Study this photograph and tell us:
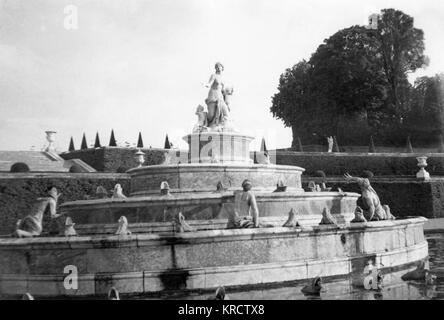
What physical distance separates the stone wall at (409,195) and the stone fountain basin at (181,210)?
22.4 metres

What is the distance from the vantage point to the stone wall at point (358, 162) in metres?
47.8

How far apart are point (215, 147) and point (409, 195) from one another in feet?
69.5

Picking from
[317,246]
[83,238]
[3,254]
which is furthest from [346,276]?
[3,254]

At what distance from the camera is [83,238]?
11.5m

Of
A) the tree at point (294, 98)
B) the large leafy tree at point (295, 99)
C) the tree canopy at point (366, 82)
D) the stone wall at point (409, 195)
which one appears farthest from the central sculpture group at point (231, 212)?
the tree at point (294, 98)

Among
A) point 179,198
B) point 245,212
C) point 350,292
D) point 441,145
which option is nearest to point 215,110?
point 179,198

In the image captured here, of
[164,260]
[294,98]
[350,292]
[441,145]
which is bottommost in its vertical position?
[350,292]

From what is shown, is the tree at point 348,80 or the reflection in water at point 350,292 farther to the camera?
the tree at point 348,80

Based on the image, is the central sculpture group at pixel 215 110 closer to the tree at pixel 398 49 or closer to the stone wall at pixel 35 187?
the stone wall at pixel 35 187

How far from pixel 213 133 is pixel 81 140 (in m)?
32.9

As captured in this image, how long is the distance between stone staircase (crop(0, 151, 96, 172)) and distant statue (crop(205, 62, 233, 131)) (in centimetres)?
1917

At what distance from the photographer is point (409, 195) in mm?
39844

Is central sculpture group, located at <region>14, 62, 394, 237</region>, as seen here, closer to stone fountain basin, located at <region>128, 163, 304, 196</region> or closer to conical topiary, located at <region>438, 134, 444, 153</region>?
stone fountain basin, located at <region>128, 163, 304, 196</region>

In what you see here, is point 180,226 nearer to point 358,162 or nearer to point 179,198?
point 179,198
